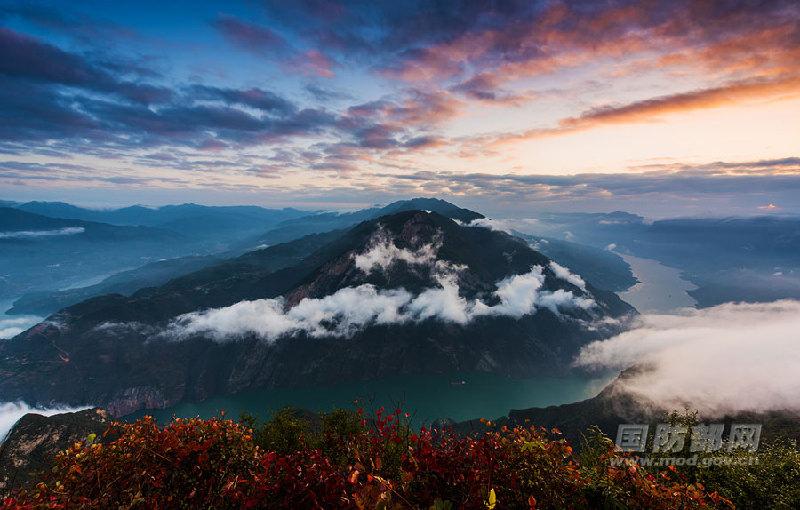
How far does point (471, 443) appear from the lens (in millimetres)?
12789

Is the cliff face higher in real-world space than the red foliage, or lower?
lower

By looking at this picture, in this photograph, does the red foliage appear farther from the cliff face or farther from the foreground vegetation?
the cliff face

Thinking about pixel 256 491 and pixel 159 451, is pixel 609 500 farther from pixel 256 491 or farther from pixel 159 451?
pixel 159 451

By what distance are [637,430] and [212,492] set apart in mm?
23892

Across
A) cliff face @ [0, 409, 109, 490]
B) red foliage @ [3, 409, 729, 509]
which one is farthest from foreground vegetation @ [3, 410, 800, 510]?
cliff face @ [0, 409, 109, 490]

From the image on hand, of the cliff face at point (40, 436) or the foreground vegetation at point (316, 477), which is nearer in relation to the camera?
the foreground vegetation at point (316, 477)

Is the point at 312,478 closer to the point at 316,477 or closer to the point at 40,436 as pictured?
the point at 316,477

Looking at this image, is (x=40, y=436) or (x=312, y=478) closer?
(x=312, y=478)

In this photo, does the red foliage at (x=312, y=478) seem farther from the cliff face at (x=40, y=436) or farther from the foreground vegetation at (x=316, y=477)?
the cliff face at (x=40, y=436)

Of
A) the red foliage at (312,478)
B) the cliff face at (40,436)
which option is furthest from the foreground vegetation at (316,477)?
the cliff face at (40,436)

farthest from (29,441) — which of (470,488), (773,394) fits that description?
(773,394)

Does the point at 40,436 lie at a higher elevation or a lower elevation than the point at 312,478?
lower

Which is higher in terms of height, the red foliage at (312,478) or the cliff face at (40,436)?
the red foliage at (312,478)

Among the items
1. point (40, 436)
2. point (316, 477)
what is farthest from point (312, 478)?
point (40, 436)
